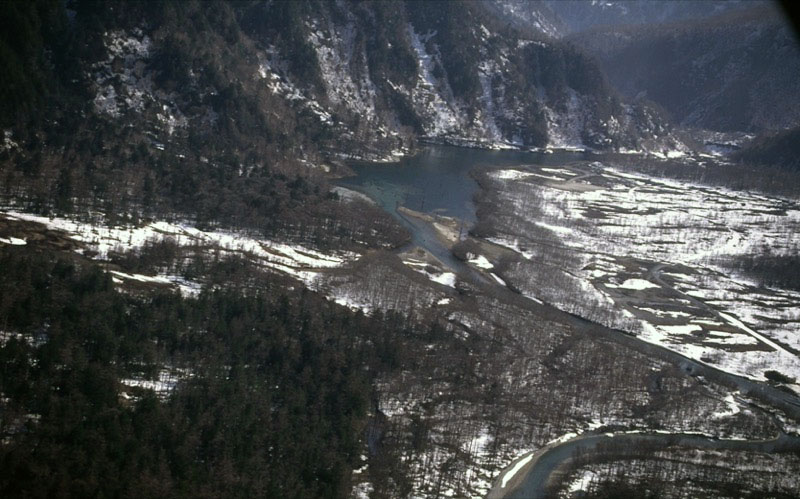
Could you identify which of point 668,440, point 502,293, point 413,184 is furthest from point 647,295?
point 413,184

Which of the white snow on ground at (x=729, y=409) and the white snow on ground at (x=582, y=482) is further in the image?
the white snow on ground at (x=729, y=409)

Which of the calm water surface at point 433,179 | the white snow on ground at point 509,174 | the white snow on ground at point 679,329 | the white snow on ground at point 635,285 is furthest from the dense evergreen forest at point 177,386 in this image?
the white snow on ground at point 509,174

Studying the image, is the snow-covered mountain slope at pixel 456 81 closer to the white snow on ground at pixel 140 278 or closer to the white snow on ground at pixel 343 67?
the white snow on ground at pixel 343 67

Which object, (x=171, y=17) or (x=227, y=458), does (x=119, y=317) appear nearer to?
(x=227, y=458)

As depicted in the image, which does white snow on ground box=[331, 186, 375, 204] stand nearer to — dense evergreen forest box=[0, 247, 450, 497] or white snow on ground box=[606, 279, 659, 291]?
white snow on ground box=[606, 279, 659, 291]

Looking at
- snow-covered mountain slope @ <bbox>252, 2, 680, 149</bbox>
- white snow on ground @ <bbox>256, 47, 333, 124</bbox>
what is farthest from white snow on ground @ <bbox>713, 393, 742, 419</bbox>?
snow-covered mountain slope @ <bbox>252, 2, 680, 149</bbox>

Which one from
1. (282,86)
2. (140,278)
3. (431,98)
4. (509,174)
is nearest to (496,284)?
(140,278)
